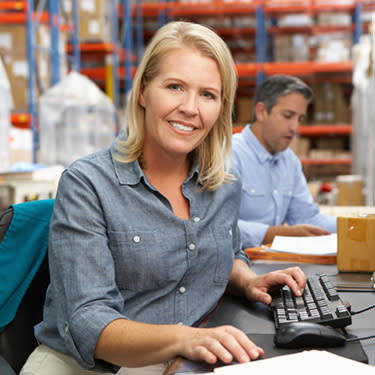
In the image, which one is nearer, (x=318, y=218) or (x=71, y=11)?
(x=318, y=218)

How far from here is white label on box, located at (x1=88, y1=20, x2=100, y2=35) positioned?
6266 mm

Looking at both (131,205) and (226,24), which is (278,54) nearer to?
(226,24)

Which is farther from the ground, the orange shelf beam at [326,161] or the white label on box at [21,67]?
the white label on box at [21,67]

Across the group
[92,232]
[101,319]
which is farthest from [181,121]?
[101,319]

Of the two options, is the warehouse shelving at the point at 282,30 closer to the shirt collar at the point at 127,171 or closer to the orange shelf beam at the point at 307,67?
the orange shelf beam at the point at 307,67

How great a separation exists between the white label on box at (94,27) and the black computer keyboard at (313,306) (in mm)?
5708

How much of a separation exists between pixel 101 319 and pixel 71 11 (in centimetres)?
572

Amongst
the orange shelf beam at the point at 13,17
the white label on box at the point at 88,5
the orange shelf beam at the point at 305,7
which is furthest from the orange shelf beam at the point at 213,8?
the orange shelf beam at the point at 13,17

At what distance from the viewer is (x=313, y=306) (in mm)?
989

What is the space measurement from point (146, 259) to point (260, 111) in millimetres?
1641

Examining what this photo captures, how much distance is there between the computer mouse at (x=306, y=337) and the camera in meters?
0.80

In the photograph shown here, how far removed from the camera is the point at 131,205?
3.56 ft

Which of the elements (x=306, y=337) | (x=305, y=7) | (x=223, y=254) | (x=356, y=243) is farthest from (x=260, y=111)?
(x=305, y=7)

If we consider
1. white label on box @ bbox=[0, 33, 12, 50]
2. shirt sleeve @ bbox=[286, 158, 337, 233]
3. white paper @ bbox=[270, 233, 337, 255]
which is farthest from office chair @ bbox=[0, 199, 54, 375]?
white label on box @ bbox=[0, 33, 12, 50]
